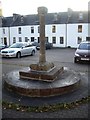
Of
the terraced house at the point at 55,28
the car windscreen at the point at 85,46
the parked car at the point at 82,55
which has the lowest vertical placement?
the parked car at the point at 82,55

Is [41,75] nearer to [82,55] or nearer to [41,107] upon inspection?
[41,107]

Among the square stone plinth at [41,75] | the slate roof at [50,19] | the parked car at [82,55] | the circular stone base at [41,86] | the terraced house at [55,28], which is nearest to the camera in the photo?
the circular stone base at [41,86]

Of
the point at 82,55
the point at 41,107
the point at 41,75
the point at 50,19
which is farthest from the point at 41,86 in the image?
the point at 50,19

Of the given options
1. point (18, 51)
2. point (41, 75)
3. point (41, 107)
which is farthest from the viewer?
point (18, 51)

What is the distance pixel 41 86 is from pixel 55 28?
39.1m

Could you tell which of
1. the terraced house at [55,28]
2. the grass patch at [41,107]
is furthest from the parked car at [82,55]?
the terraced house at [55,28]

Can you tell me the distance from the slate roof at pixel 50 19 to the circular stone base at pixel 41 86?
1462 inches

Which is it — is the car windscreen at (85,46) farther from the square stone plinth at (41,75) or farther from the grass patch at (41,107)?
the grass patch at (41,107)

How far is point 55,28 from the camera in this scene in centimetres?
4578

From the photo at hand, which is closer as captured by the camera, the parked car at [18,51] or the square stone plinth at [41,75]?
the square stone plinth at [41,75]

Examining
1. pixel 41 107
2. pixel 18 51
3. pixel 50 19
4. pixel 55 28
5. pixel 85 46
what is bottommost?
pixel 41 107

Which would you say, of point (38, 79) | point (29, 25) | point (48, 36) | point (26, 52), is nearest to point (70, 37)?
point (48, 36)

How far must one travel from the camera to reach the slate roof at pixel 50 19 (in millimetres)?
44794

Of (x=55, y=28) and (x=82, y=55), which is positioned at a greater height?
(x=55, y=28)
